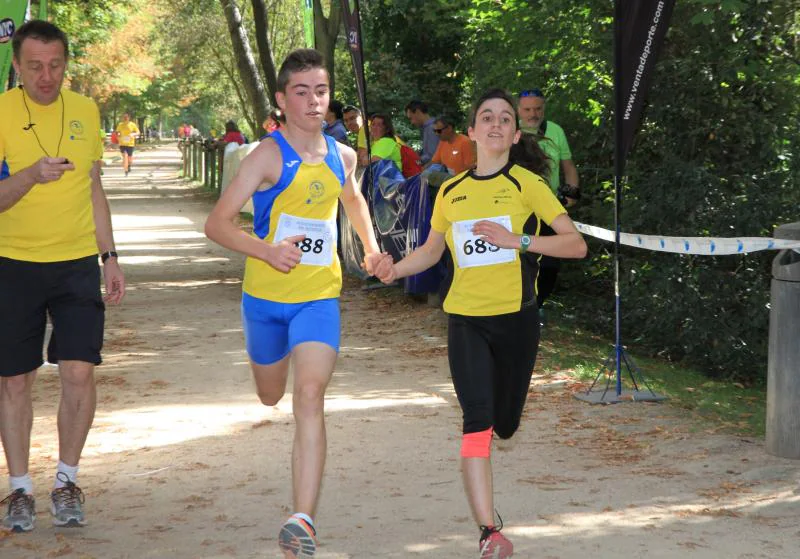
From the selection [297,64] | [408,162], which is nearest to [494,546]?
[297,64]

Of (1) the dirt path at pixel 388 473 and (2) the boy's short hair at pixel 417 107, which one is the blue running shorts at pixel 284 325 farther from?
(2) the boy's short hair at pixel 417 107

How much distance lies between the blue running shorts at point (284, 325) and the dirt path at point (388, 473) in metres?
0.82

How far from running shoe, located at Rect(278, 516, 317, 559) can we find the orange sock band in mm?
740

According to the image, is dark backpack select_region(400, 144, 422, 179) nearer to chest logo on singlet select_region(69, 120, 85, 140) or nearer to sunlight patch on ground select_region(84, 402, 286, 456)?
sunlight patch on ground select_region(84, 402, 286, 456)

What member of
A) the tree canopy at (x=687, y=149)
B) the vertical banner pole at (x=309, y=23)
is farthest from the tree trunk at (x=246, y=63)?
the tree canopy at (x=687, y=149)

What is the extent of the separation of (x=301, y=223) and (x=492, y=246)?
0.80 metres

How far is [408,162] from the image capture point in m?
15.3

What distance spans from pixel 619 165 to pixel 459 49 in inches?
593

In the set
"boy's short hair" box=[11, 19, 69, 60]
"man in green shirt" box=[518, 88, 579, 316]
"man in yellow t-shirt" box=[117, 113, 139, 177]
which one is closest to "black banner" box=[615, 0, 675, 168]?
"man in green shirt" box=[518, 88, 579, 316]

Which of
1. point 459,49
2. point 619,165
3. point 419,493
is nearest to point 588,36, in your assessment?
point 619,165

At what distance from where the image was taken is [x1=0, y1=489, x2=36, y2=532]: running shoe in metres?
5.74

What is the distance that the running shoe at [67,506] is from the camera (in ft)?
19.0

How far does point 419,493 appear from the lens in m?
6.43

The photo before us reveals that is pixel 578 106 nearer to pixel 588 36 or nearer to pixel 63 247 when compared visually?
pixel 588 36
